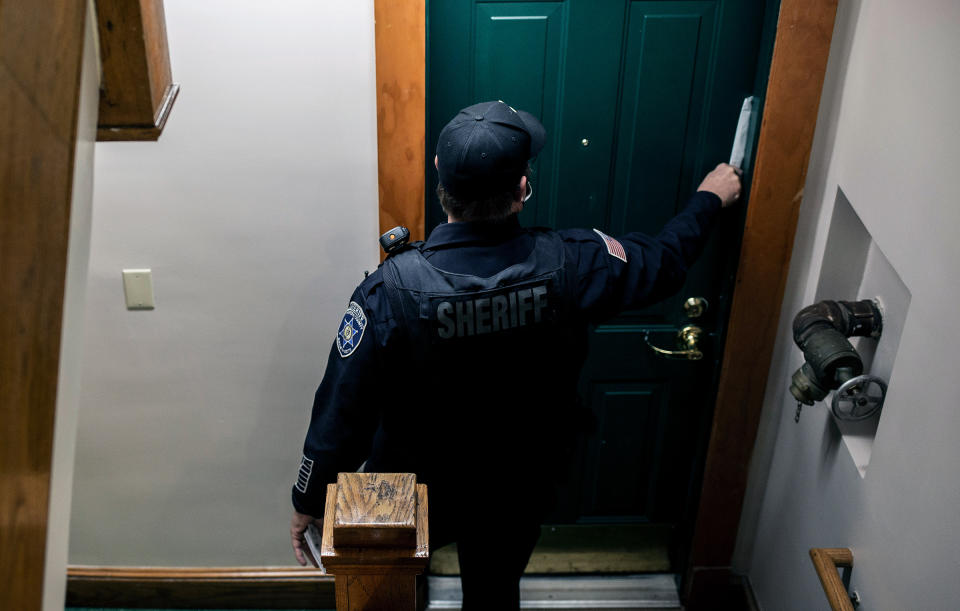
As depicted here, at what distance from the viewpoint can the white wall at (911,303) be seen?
1.58 meters

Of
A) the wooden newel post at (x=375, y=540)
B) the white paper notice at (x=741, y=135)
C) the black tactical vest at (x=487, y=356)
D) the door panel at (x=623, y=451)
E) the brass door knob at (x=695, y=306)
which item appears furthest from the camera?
the door panel at (x=623, y=451)

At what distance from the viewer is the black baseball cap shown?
188 cm

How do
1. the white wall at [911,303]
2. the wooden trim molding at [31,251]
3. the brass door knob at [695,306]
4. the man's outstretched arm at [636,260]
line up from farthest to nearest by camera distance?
the brass door knob at [695,306] < the man's outstretched arm at [636,260] < the white wall at [911,303] < the wooden trim molding at [31,251]

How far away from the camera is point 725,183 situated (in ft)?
7.45

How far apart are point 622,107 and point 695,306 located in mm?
601

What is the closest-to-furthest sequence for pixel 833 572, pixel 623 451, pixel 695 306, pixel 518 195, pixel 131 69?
pixel 131 69 < pixel 833 572 < pixel 518 195 < pixel 695 306 < pixel 623 451

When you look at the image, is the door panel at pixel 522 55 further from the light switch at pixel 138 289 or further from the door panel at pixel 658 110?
the light switch at pixel 138 289

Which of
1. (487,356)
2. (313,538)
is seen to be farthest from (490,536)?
(487,356)

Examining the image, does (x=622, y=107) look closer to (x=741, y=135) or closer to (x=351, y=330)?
(x=741, y=135)

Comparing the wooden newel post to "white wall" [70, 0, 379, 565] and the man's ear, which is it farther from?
"white wall" [70, 0, 379, 565]

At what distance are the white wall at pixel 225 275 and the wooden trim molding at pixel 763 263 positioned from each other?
3.15 feet

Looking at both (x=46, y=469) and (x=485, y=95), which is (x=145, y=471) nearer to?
(x=485, y=95)

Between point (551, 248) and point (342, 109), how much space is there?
2.07ft

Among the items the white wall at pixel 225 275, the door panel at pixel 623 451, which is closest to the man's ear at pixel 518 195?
the white wall at pixel 225 275
